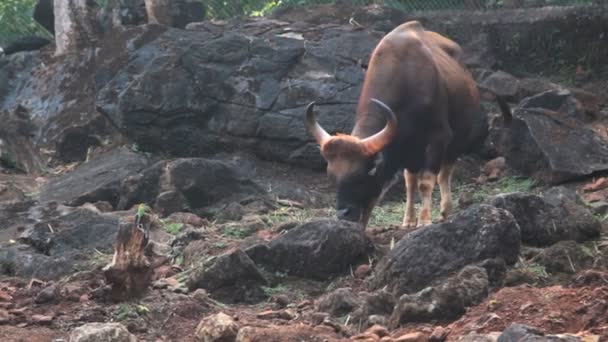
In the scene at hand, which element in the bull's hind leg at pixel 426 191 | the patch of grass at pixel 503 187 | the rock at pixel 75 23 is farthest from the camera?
the rock at pixel 75 23

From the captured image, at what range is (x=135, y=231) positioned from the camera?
21.4 feet

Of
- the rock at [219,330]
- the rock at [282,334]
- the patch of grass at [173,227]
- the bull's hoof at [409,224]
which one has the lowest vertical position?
the bull's hoof at [409,224]

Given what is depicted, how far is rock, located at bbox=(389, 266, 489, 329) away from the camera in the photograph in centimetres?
573

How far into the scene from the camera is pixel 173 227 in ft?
31.6

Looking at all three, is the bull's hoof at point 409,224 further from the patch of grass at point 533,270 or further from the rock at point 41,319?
the rock at point 41,319

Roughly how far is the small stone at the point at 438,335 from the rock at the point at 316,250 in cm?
222

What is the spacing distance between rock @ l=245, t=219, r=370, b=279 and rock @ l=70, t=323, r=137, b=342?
194 centimetres

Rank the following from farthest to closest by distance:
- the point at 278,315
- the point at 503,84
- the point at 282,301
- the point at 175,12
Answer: the point at 175,12, the point at 503,84, the point at 282,301, the point at 278,315

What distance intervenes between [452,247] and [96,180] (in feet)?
20.2

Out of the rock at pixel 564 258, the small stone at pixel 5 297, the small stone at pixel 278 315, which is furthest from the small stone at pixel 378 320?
the small stone at pixel 5 297

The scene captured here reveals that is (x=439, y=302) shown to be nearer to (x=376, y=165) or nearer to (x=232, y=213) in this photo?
(x=376, y=165)

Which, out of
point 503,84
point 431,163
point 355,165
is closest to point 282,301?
point 355,165

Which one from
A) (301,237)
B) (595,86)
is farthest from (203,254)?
(595,86)

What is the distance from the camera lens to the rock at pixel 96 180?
11547 mm
